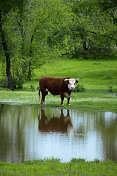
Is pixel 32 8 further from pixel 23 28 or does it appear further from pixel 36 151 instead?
pixel 36 151

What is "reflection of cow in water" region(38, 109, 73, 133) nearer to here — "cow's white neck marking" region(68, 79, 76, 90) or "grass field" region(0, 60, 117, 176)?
"cow's white neck marking" region(68, 79, 76, 90)

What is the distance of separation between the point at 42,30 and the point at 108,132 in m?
37.7

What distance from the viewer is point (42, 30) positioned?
49.9 metres

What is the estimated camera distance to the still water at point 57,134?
1001 centimetres

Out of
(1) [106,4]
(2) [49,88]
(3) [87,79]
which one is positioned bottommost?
(3) [87,79]

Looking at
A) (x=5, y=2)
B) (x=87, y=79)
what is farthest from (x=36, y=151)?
(x=87, y=79)

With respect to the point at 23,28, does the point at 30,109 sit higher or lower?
lower

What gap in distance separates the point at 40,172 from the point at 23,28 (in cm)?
4224

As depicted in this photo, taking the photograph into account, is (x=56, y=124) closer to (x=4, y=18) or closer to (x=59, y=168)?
(x=59, y=168)

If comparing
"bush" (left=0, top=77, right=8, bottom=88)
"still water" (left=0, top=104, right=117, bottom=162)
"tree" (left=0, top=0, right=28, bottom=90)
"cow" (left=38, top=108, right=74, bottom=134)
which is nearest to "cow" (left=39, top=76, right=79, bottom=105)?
"still water" (left=0, top=104, right=117, bottom=162)

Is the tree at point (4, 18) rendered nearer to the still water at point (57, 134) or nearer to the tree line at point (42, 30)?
the tree line at point (42, 30)

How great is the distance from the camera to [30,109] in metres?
20.0

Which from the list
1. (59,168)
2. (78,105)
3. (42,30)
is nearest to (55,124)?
(78,105)

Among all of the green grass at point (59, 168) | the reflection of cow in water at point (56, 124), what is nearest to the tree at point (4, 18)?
the reflection of cow in water at point (56, 124)
